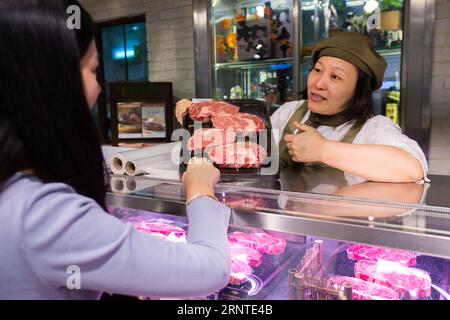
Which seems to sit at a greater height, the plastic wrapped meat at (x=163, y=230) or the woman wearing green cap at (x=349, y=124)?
the woman wearing green cap at (x=349, y=124)

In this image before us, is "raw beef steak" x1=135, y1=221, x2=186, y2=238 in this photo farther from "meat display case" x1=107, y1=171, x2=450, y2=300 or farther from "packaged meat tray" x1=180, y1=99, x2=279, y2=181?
"packaged meat tray" x1=180, y1=99, x2=279, y2=181

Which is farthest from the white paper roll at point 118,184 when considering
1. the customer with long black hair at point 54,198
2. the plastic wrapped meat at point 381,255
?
the plastic wrapped meat at point 381,255

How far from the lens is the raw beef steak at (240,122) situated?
4.11 ft

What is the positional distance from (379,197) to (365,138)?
23.7 inches

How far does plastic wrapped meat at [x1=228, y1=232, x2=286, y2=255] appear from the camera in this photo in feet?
4.13

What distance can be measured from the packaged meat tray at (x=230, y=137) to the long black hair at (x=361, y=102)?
0.43m

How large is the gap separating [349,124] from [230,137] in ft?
2.20

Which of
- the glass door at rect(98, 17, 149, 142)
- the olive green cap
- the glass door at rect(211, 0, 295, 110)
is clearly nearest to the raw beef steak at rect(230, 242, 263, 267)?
the olive green cap

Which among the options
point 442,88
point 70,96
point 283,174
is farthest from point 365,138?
point 442,88

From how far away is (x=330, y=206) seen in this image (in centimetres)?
90

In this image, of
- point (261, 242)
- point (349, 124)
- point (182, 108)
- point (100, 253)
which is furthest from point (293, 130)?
point (100, 253)

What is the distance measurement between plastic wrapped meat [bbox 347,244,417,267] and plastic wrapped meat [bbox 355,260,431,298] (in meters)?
0.01

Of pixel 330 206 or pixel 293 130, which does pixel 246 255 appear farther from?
pixel 293 130

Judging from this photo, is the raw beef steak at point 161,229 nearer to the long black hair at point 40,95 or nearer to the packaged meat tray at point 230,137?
the packaged meat tray at point 230,137
